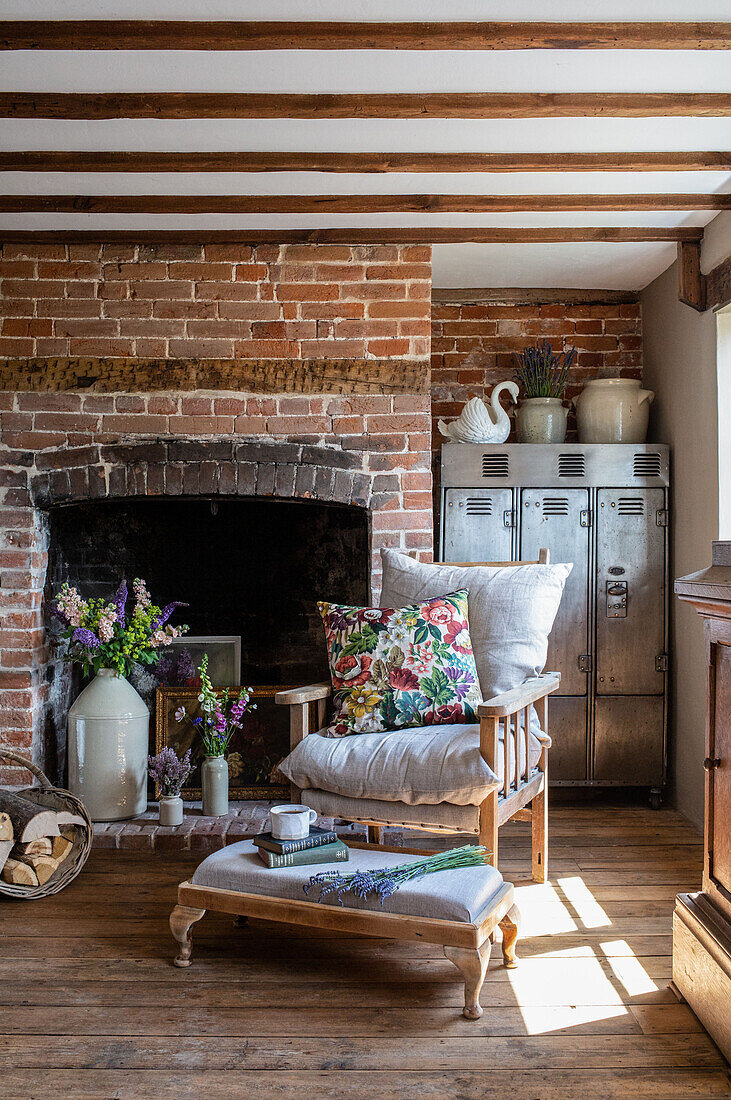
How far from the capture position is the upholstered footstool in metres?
1.95

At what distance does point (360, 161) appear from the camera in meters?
2.82

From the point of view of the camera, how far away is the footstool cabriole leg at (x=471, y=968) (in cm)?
194

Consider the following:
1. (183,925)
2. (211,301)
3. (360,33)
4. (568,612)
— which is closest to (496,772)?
(183,925)

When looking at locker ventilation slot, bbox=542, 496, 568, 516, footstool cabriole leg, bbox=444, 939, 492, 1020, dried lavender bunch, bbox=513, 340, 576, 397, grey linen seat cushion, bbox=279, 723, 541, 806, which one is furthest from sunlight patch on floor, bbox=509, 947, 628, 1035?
dried lavender bunch, bbox=513, 340, 576, 397

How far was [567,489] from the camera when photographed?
3752mm

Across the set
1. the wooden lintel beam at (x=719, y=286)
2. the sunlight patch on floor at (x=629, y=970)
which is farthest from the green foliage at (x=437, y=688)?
the wooden lintel beam at (x=719, y=286)

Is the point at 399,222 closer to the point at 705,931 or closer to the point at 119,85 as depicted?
the point at 119,85

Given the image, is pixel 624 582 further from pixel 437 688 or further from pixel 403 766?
pixel 403 766

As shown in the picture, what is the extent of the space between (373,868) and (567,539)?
1.98 metres

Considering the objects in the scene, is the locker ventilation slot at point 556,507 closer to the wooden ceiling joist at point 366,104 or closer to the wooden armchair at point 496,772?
the wooden armchair at point 496,772

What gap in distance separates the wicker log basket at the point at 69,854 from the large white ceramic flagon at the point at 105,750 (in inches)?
9.5

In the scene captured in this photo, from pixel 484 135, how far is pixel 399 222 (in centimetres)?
70

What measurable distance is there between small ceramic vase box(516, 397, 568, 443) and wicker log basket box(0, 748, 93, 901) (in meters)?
2.36

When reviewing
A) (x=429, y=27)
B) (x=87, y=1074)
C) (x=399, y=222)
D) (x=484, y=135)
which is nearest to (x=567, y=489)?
(x=399, y=222)
